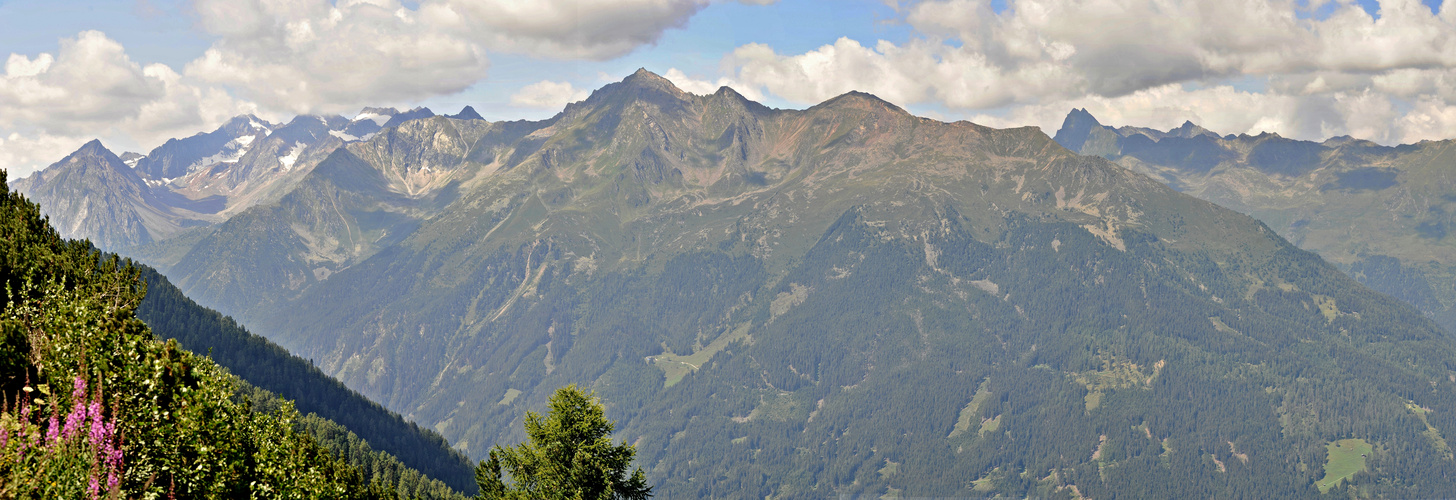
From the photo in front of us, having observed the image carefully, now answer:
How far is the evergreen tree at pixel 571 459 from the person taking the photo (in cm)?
4915

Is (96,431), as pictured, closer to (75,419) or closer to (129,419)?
(75,419)

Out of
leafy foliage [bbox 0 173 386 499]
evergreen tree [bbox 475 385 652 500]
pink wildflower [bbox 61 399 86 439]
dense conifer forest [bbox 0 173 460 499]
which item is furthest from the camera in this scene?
evergreen tree [bbox 475 385 652 500]

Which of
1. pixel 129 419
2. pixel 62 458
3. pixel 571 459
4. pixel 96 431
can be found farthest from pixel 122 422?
pixel 571 459

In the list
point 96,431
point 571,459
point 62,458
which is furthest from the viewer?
point 571,459

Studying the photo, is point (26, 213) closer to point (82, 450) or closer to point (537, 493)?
point (537, 493)

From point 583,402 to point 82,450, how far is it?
28634mm

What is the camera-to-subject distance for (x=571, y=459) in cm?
5012

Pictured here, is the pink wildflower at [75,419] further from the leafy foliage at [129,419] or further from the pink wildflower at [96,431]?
the pink wildflower at [96,431]

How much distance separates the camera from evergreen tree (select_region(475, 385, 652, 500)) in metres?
49.2

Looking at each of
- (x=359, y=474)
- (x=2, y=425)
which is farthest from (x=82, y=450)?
(x=359, y=474)

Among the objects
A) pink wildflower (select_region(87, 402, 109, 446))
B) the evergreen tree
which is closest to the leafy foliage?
pink wildflower (select_region(87, 402, 109, 446))

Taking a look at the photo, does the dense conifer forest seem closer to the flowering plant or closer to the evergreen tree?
the flowering plant

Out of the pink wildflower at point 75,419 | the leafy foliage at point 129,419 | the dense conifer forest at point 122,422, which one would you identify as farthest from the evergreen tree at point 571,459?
the pink wildflower at point 75,419

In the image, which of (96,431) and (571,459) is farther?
(571,459)
